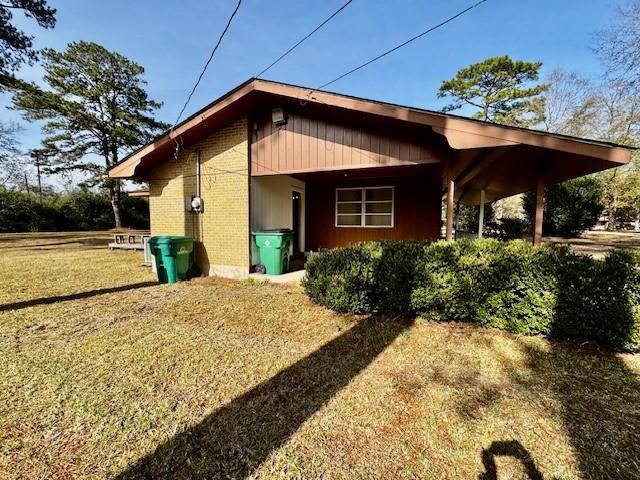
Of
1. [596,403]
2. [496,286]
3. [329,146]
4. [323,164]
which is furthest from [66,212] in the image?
[596,403]

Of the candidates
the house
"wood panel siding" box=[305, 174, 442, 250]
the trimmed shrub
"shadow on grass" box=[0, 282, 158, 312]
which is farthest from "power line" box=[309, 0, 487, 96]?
the trimmed shrub

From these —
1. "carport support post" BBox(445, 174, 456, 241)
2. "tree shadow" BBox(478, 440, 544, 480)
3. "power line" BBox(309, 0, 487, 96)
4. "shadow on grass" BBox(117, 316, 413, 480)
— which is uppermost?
"power line" BBox(309, 0, 487, 96)

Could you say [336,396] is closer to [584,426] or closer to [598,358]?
[584,426]

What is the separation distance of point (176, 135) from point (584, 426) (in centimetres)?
837

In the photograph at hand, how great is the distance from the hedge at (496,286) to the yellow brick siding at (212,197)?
10.5 feet

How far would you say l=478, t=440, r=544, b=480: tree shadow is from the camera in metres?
1.85

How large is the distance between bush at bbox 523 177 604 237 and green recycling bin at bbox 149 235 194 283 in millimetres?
18680

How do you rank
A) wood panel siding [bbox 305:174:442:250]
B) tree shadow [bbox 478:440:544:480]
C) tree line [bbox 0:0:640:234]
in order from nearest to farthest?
1. tree shadow [bbox 478:440:544:480]
2. wood panel siding [bbox 305:174:442:250]
3. tree line [bbox 0:0:640:234]

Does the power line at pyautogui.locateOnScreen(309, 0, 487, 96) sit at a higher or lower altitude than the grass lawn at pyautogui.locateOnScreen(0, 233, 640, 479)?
higher

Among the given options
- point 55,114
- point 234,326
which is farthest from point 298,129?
point 55,114

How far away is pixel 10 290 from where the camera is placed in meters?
6.24

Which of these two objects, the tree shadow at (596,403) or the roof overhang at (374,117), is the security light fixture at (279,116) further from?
the tree shadow at (596,403)

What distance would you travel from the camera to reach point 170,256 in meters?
6.97

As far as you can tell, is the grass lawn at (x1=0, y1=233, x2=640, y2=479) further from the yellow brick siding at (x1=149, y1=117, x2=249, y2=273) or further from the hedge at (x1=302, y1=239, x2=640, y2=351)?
the yellow brick siding at (x1=149, y1=117, x2=249, y2=273)
